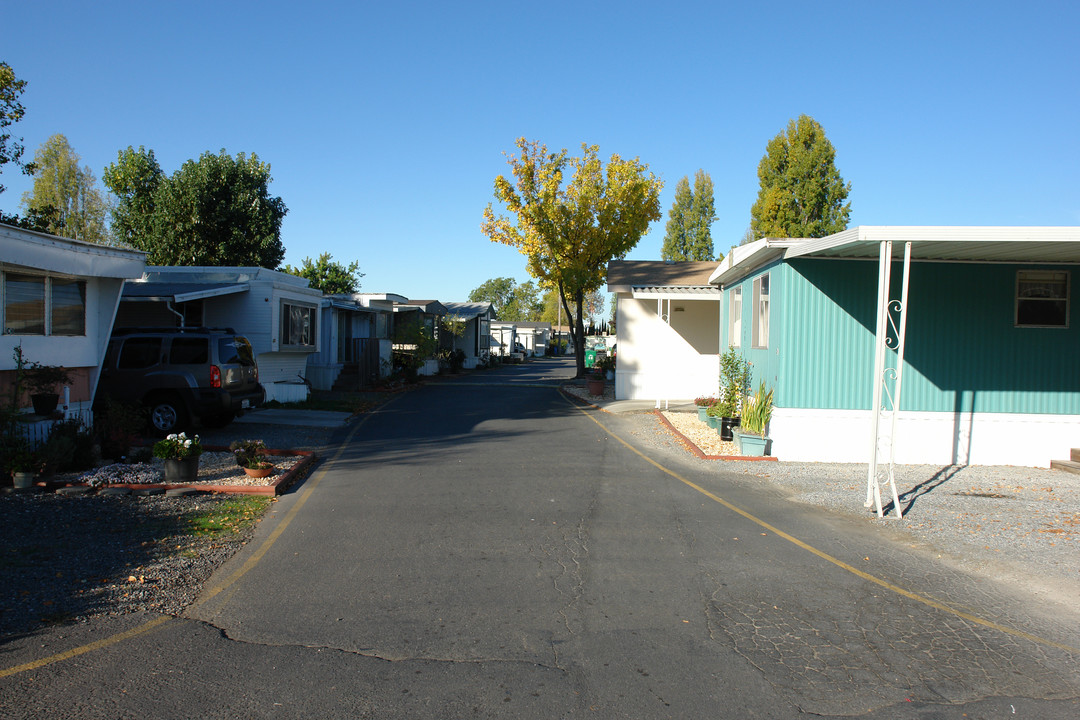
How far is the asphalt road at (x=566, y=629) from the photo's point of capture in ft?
12.6

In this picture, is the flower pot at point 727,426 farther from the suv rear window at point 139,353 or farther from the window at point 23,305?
the window at point 23,305

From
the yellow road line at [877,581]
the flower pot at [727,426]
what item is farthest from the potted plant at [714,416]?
the yellow road line at [877,581]

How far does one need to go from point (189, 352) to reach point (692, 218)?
39.7m

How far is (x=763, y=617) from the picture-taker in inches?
200

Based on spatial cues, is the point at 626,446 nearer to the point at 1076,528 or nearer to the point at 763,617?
the point at 1076,528

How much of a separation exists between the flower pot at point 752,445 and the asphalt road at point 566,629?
3.39 metres

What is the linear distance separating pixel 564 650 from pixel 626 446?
8.80 m

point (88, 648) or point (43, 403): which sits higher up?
point (43, 403)

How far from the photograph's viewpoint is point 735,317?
16.2 meters

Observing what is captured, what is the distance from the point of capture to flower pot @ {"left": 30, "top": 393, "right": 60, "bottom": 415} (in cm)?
1005

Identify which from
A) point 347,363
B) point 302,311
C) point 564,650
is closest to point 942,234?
point 564,650

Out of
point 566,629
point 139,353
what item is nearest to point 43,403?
point 139,353

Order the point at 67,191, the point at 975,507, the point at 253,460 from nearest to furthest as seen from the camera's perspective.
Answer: the point at 975,507
the point at 253,460
the point at 67,191

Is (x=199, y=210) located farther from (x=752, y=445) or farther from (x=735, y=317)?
(x=752, y=445)
